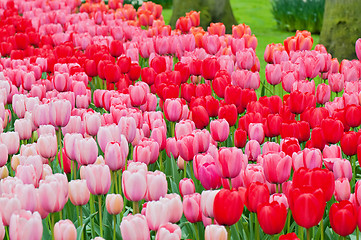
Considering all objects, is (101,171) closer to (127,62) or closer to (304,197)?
(304,197)

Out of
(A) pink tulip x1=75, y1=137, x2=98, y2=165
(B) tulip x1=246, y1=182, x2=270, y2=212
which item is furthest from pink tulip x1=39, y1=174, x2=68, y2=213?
(B) tulip x1=246, y1=182, x2=270, y2=212

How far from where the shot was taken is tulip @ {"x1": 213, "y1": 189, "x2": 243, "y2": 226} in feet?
6.91

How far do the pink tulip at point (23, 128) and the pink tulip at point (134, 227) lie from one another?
1.57 metres

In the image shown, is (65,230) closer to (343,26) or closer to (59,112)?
(59,112)

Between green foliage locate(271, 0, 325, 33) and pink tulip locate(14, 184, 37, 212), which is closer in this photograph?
pink tulip locate(14, 184, 37, 212)

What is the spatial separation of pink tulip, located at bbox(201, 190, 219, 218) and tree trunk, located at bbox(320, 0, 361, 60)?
6.40m

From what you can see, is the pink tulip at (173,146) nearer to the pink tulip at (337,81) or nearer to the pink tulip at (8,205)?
the pink tulip at (8,205)

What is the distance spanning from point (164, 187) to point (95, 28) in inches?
216

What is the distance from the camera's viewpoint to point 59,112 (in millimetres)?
3307

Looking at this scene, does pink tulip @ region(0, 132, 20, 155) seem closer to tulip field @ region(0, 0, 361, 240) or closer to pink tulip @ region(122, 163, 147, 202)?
tulip field @ region(0, 0, 361, 240)

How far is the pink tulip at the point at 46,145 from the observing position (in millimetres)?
2943

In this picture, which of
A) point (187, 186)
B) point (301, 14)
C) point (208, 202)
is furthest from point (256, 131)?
point (301, 14)

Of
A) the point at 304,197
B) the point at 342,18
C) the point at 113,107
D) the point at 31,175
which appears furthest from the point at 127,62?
the point at 342,18

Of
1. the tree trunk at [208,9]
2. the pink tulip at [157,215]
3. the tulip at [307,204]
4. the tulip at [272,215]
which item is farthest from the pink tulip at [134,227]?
the tree trunk at [208,9]
